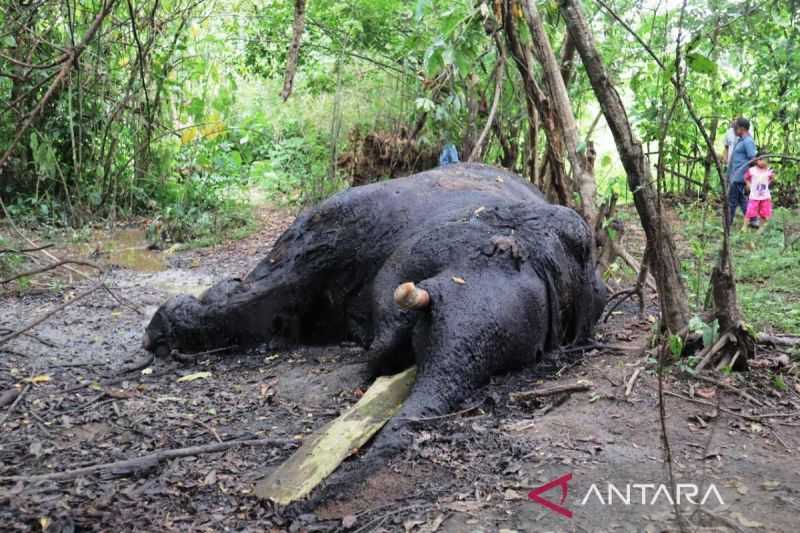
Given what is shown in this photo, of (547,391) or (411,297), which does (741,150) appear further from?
(411,297)

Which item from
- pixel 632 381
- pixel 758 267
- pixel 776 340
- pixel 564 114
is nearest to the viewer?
pixel 632 381

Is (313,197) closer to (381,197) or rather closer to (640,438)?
(381,197)

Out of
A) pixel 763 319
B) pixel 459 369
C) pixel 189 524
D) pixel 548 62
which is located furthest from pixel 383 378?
pixel 548 62

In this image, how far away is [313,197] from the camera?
1081 cm

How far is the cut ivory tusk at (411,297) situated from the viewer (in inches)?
137

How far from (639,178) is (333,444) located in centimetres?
191

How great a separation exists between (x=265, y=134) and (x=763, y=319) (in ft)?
29.9

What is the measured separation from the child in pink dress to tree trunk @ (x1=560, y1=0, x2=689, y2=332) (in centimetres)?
623

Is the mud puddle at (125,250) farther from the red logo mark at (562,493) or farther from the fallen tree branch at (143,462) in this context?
the red logo mark at (562,493)

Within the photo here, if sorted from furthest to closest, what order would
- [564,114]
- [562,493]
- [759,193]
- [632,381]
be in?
[759,193] < [564,114] < [632,381] < [562,493]

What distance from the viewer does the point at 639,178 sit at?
3.70 metres

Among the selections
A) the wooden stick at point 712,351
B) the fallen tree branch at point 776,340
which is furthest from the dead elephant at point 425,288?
the fallen tree branch at point 776,340

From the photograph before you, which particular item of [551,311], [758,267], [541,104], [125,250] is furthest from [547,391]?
[125,250]

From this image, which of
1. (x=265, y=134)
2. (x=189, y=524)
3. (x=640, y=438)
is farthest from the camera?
(x=265, y=134)
